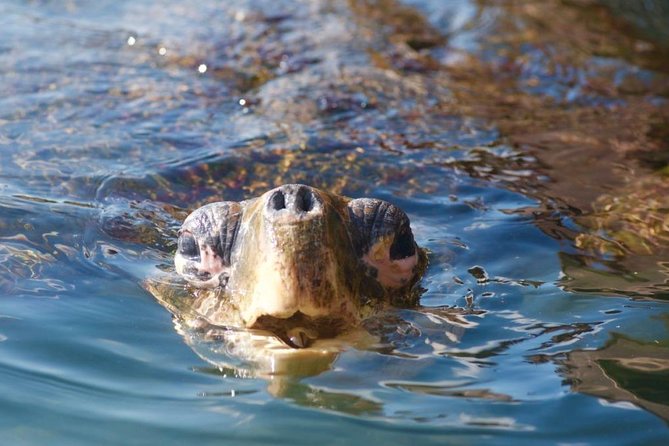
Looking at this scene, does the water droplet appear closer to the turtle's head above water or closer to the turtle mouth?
the turtle's head above water

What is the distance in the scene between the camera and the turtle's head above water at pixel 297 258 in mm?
2658

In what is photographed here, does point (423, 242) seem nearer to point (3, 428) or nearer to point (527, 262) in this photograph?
point (527, 262)

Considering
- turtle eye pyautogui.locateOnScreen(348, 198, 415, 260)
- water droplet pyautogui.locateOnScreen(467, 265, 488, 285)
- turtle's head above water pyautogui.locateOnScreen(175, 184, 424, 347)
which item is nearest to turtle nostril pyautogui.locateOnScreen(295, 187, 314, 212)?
turtle's head above water pyautogui.locateOnScreen(175, 184, 424, 347)

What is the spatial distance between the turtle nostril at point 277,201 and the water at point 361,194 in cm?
44

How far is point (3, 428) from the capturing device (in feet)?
7.91

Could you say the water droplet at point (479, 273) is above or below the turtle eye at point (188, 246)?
below

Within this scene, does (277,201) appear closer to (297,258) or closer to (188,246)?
(297,258)

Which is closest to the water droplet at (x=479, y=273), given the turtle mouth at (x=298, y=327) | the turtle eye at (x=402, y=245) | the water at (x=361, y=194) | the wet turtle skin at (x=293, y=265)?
the water at (x=361, y=194)

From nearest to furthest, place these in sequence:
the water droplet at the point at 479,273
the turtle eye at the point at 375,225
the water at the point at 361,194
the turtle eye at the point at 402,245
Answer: the water at the point at 361,194 < the turtle eye at the point at 375,225 < the turtle eye at the point at 402,245 < the water droplet at the point at 479,273

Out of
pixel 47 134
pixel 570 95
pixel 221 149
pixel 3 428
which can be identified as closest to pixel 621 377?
pixel 3 428

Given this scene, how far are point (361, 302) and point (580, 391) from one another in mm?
668

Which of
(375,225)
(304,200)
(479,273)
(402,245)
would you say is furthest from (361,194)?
(304,200)

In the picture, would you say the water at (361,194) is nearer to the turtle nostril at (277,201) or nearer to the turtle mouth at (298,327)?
the turtle mouth at (298,327)

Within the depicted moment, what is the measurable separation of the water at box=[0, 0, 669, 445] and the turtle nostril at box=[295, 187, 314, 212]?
427 millimetres
